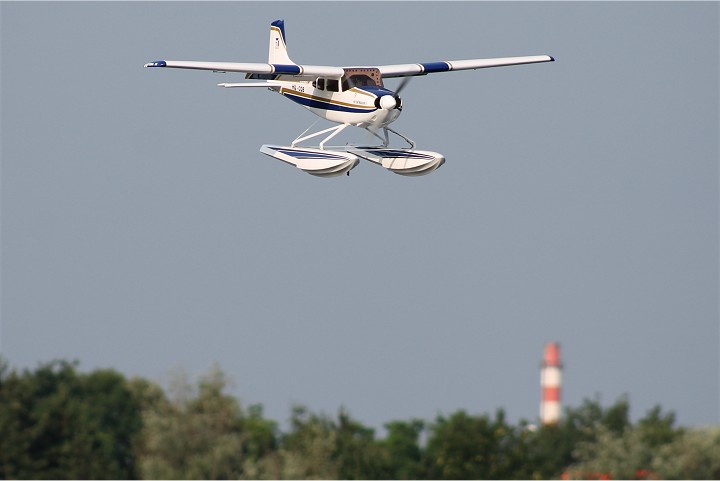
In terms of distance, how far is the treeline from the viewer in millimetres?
57406

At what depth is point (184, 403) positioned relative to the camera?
203 ft

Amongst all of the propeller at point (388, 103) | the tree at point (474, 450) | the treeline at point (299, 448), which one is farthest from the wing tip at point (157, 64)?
the tree at point (474, 450)

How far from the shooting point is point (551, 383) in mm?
97188

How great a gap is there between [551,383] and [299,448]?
1610 inches

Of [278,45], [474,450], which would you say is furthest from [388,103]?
[474,450]

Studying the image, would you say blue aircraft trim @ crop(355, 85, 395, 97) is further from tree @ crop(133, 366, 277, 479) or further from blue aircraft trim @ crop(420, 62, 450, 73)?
tree @ crop(133, 366, 277, 479)

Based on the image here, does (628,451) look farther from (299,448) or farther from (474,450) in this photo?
(299,448)

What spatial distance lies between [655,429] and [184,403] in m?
21.9

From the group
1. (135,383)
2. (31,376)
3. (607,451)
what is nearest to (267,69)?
(607,451)

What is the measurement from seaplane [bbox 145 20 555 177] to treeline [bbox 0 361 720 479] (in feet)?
80.0

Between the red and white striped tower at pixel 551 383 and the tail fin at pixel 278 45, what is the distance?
206 ft

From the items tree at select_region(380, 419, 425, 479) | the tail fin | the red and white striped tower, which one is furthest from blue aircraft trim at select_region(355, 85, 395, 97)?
the red and white striped tower

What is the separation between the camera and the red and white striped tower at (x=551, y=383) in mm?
94125

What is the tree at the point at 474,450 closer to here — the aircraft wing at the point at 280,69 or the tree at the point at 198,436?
the tree at the point at 198,436
